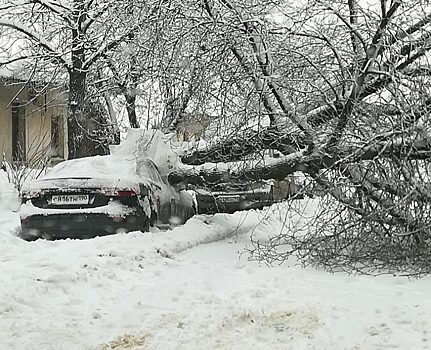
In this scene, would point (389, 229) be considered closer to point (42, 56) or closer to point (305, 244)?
point (305, 244)

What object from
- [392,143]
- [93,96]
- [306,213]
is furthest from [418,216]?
[93,96]

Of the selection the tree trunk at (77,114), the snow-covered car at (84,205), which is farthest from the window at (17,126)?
the snow-covered car at (84,205)

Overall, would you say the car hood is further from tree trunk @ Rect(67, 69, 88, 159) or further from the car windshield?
tree trunk @ Rect(67, 69, 88, 159)

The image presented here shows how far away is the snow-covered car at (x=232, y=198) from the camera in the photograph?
11.6 meters

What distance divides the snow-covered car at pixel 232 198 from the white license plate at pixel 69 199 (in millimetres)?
2575

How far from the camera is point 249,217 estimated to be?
45.4 ft

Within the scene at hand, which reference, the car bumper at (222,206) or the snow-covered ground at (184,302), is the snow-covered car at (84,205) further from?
the car bumper at (222,206)

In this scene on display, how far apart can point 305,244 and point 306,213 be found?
45 centimetres

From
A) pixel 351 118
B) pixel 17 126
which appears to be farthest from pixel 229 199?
pixel 17 126

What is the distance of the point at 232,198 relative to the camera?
12516 millimetres

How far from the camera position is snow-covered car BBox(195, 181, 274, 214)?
11.6m

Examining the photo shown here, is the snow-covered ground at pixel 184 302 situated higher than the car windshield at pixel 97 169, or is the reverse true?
the car windshield at pixel 97 169

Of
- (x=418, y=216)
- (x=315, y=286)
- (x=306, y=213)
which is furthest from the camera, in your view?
(x=306, y=213)

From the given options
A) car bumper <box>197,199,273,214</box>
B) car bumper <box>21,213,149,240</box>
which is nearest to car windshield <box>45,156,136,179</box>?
car bumper <box>21,213,149,240</box>
